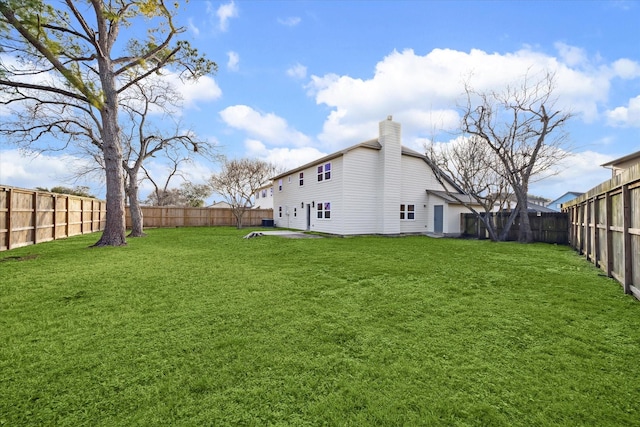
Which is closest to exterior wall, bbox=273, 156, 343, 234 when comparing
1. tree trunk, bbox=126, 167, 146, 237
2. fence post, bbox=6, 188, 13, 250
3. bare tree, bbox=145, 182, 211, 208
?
tree trunk, bbox=126, 167, 146, 237

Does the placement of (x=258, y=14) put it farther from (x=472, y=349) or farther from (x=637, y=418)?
(x=637, y=418)

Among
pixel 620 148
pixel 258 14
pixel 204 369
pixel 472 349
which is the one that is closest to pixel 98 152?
pixel 258 14

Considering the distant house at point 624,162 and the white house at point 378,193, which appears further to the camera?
A: the white house at point 378,193

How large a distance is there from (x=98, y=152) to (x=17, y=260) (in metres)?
15.1

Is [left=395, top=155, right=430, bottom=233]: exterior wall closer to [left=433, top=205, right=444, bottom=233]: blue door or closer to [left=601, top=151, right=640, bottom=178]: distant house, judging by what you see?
[left=433, top=205, right=444, bottom=233]: blue door

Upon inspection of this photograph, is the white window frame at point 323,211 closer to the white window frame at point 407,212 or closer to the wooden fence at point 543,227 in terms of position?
the white window frame at point 407,212

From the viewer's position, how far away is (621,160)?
51.0 ft

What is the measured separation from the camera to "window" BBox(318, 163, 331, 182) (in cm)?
1695

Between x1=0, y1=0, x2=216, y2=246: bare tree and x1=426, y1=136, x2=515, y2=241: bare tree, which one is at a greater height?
x1=0, y1=0, x2=216, y2=246: bare tree

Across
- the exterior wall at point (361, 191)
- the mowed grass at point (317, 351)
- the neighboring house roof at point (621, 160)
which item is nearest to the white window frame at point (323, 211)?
the exterior wall at point (361, 191)

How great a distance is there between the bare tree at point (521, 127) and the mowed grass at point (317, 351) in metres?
10.3

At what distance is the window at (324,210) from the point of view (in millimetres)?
16886

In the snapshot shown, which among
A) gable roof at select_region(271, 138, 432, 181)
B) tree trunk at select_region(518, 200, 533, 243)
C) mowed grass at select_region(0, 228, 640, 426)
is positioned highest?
gable roof at select_region(271, 138, 432, 181)

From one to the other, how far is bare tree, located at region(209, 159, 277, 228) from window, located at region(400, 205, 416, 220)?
42.6 ft
